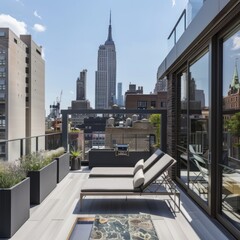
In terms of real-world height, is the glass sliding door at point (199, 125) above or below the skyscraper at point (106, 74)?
below

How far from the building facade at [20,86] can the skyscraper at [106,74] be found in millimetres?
27069

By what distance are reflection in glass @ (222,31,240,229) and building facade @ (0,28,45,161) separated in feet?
211

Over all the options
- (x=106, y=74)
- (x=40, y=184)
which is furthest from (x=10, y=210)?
(x=106, y=74)

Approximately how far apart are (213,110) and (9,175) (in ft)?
10.6

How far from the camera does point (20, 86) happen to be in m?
72.7

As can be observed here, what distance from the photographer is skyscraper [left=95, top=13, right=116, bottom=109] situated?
363 feet

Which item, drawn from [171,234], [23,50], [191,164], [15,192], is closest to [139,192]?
[171,234]

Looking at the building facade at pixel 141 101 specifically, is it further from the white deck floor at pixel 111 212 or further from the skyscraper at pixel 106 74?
the white deck floor at pixel 111 212

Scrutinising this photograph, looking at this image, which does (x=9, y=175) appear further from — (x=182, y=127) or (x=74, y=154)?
(x=74, y=154)

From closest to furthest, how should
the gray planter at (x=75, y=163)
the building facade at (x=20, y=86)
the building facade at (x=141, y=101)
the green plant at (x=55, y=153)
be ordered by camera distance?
the green plant at (x=55, y=153) → the gray planter at (x=75, y=163) → the building facade at (x=141, y=101) → the building facade at (x=20, y=86)

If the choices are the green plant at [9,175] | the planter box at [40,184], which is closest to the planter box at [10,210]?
the green plant at [9,175]

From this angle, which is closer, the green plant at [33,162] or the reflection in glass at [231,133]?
the reflection in glass at [231,133]

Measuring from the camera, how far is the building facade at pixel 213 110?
A: 150 inches

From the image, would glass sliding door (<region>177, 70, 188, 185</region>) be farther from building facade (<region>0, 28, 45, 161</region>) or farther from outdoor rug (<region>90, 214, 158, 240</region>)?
building facade (<region>0, 28, 45, 161</region>)
